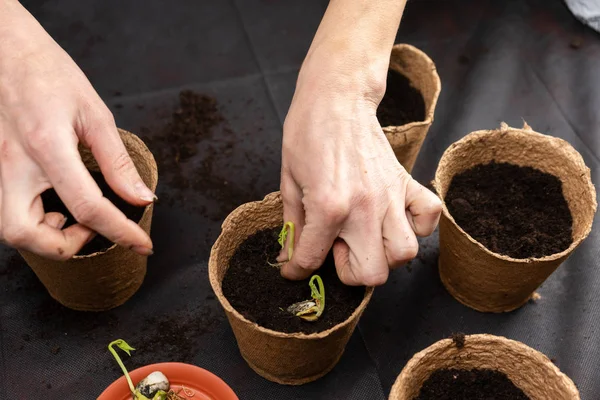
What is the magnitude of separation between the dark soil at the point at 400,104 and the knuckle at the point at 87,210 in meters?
0.83

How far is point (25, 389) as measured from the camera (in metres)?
1.17

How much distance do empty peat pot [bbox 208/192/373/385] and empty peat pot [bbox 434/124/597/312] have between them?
10.0 inches

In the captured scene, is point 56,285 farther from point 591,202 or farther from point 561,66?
point 561,66

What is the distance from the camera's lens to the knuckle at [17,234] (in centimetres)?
84

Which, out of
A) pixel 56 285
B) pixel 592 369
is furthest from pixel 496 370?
pixel 56 285

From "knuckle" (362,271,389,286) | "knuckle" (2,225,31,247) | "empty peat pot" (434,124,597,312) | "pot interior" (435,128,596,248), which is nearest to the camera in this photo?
"knuckle" (2,225,31,247)

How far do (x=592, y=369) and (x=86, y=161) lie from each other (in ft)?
3.84

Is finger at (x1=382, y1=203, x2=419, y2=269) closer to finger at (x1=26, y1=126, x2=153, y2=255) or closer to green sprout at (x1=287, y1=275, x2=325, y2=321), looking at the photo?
green sprout at (x1=287, y1=275, x2=325, y2=321)

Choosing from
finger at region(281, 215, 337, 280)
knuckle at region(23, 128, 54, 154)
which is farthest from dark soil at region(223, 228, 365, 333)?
knuckle at region(23, 128, 54, 154)

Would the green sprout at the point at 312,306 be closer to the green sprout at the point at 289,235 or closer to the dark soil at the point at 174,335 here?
the green sprout at the point at 289,235

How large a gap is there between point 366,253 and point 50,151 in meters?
0.50

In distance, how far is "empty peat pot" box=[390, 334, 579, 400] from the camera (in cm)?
102

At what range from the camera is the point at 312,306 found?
110cm

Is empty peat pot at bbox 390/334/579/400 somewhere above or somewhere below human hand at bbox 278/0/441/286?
below
